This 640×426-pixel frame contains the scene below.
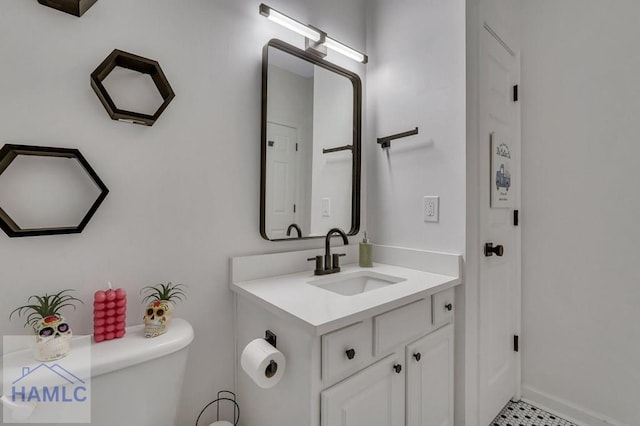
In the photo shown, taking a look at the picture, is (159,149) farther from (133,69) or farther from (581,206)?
(581,206)

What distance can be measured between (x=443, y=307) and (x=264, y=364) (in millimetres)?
855

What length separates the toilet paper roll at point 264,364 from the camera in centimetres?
90

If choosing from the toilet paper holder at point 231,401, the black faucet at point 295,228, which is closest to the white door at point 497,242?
the black faucet at point 295,228

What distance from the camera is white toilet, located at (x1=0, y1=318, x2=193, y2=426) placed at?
72 cm

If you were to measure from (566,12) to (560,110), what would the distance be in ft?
1.84

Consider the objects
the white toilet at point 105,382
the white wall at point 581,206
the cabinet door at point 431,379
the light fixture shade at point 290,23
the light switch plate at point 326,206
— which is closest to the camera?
the white toilet at point 105,382

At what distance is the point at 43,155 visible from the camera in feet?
2.90

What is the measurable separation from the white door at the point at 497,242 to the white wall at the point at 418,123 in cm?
17

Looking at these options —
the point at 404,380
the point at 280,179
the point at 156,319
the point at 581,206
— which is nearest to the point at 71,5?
the point at 280,179

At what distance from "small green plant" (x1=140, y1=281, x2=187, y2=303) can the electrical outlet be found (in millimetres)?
1184

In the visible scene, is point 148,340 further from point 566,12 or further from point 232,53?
point 566,12

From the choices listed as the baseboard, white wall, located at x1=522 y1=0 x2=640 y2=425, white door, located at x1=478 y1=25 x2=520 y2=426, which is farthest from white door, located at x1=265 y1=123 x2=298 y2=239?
the baseboard

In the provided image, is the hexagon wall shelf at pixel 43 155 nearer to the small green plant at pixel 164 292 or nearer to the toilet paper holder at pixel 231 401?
the small green plant at pixel 164 292

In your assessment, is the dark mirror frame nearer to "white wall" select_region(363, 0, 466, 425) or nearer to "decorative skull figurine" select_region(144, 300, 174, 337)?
"white wall" select_region(363, 0, 466, 425)
